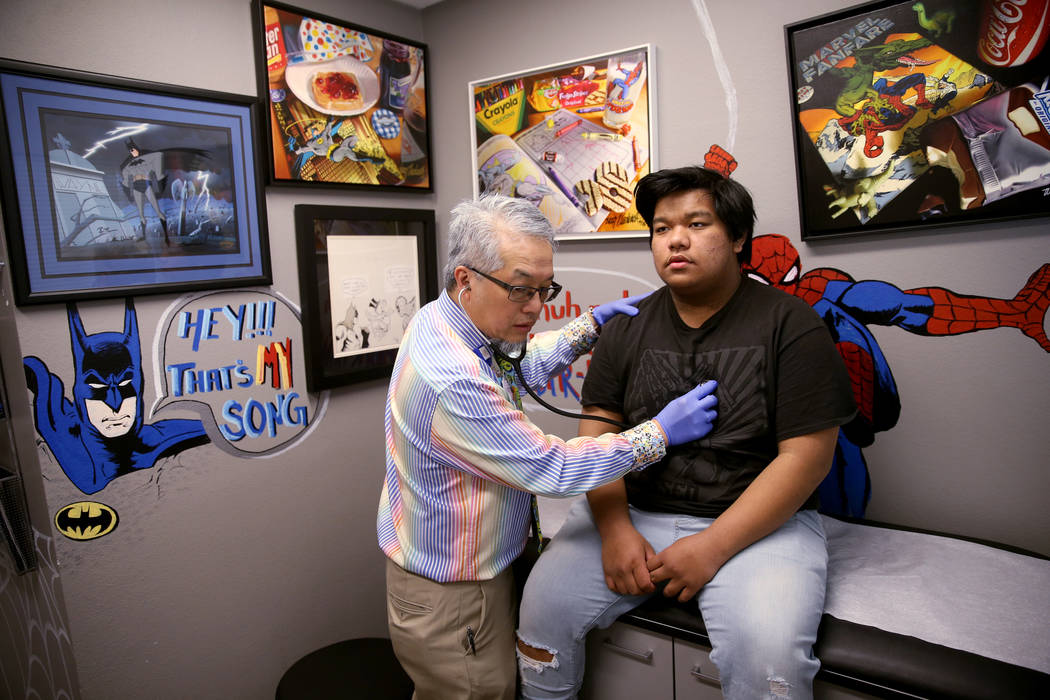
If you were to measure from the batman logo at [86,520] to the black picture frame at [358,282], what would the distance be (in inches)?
27.9

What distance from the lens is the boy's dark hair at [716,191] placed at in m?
1.51

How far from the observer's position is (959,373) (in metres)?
1.74

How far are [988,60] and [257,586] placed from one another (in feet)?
8.47

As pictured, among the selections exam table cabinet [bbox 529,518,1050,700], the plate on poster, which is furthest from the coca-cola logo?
the plate on poster

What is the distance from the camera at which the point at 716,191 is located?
1.53 m

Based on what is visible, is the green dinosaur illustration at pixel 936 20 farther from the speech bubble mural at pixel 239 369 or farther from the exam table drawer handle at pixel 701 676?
the speech bubble mural at pixel 239 369

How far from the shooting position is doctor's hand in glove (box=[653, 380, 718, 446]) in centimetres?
145

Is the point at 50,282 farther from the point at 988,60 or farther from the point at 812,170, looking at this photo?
the point at 988,60

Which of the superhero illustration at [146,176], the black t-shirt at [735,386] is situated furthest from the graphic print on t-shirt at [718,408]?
the superhero illustration at [146,176]

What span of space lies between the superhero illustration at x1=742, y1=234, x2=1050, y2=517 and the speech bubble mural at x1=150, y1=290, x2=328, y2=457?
5.13 feet

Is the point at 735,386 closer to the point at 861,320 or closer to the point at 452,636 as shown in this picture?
the point at 861,320

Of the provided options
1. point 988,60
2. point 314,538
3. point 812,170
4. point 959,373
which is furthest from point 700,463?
point 314,538

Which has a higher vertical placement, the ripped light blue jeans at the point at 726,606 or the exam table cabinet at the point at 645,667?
the ripped light blue jeans at the point at 726,606

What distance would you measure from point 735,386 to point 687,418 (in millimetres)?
151
